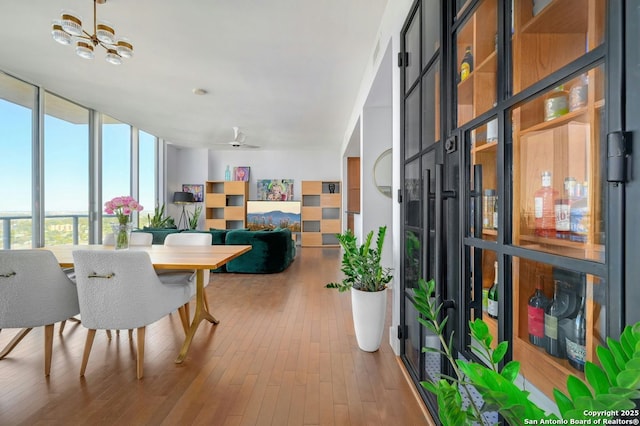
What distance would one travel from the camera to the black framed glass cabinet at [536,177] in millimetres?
587

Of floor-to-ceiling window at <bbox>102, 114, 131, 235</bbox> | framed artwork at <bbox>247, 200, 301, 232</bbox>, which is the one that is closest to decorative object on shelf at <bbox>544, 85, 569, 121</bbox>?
floor-to-ceiling window at <bbox>102, 114, 131, 235</bbox>

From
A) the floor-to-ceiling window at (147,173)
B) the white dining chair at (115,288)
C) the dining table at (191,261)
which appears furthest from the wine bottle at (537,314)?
the floor-to-ceiling window at (147,173)

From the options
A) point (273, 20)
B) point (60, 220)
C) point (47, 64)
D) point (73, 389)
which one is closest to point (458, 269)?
point (73, 389)

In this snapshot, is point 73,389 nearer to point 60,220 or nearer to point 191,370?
point 191,370

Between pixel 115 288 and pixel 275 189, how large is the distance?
673 centimetres

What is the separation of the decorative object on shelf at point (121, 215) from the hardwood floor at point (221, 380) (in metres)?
0.79

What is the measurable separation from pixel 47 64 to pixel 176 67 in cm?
146

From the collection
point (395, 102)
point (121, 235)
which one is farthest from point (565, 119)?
point (121, 235)

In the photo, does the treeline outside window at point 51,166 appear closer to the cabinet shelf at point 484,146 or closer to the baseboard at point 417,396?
the baseboard at point 417,396

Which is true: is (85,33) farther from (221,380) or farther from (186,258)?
(221,380)

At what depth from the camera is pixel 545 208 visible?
80 centimetres

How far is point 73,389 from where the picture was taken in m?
1.79

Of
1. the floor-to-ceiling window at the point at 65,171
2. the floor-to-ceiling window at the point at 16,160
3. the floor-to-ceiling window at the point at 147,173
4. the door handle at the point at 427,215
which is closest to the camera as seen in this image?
the door handle at the point at 427,215

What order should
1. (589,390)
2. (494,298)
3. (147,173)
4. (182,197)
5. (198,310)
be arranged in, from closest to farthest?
(589,390)
(494,298)
(198,310)
(147,173)
(182,197)
